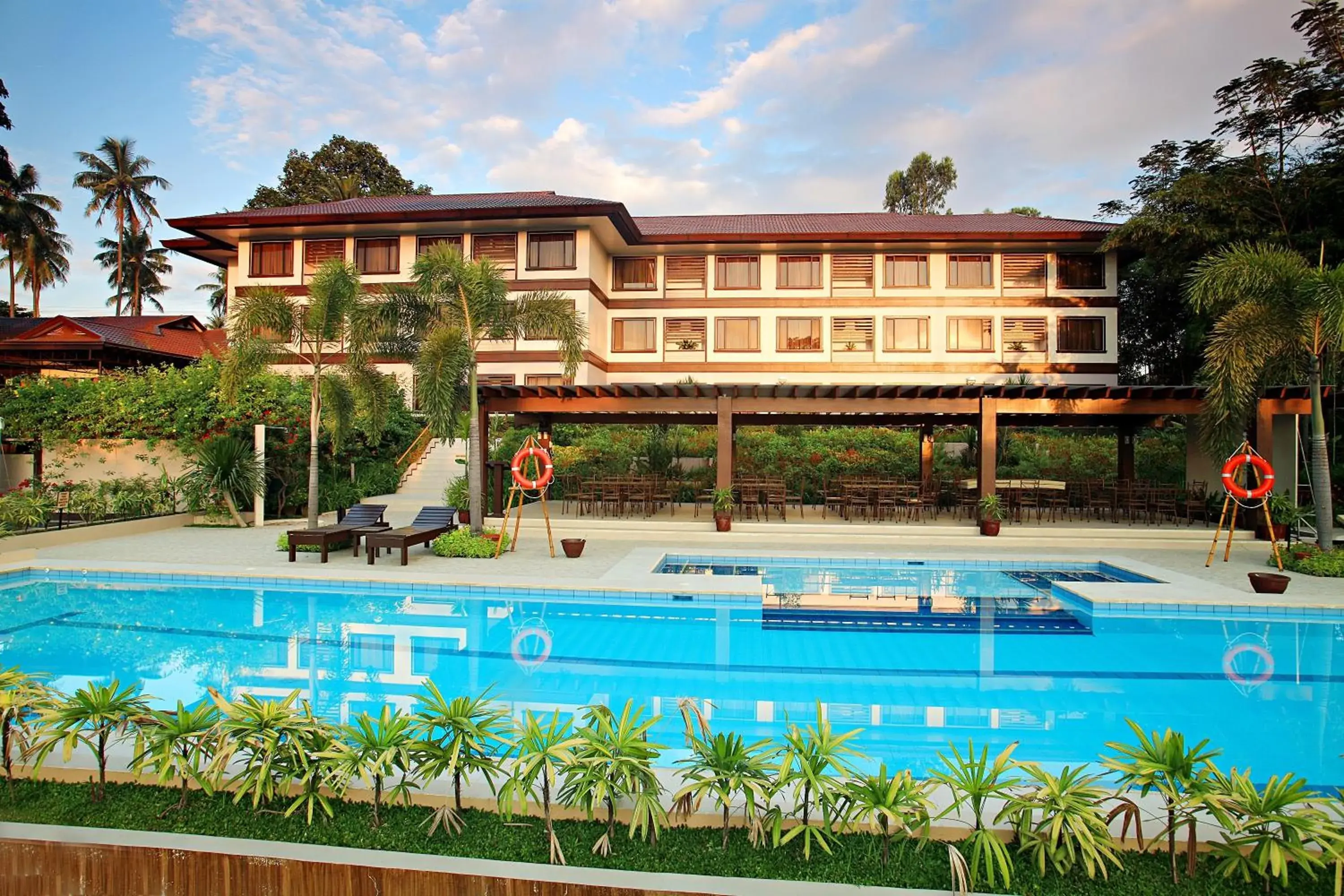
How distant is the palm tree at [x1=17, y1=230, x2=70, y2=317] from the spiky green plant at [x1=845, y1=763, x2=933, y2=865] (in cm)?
4474

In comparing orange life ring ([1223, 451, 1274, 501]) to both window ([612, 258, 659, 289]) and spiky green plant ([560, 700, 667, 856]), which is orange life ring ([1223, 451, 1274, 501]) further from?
window ([612, 258, 659, 289])

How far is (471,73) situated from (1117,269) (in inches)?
814

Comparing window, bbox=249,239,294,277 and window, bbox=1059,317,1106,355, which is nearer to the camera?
window, bbox=1059,317,1106,355

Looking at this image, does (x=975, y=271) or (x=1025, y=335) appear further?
(x=975, y=271)

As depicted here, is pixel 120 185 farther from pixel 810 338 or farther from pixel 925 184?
pixel 925 184

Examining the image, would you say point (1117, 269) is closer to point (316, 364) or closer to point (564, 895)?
point (316, 364)

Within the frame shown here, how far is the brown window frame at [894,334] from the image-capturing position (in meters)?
24.5

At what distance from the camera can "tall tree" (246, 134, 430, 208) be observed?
3681 cm

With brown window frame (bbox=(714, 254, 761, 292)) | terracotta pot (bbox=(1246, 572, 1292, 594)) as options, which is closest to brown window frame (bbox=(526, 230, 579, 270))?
brown window frame (bbox=(714, 254, 761, 292))

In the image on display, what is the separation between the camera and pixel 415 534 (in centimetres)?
1112

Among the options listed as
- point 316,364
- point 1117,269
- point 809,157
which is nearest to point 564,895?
point 316,364

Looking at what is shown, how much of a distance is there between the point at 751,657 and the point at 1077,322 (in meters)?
21.9

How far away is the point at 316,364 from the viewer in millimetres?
12469

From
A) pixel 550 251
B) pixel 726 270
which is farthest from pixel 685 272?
pixel 550 251
